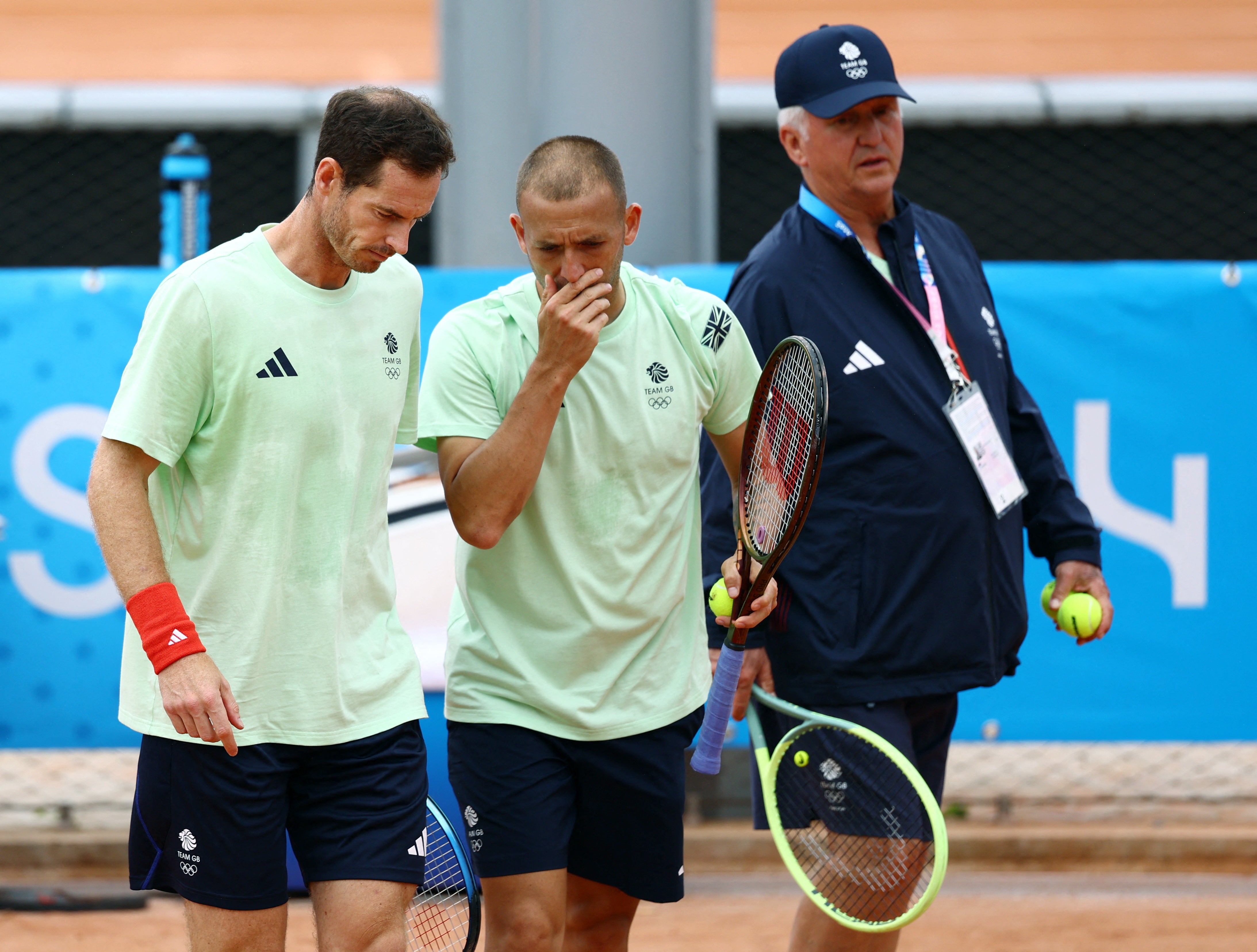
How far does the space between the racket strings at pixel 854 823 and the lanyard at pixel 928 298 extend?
0.80 meters

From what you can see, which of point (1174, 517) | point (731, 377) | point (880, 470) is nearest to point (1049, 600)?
→ point (880, 470)

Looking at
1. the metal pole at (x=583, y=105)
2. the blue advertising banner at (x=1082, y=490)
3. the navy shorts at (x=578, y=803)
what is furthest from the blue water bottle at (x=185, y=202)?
the navy shorts at (x=578, y=803)

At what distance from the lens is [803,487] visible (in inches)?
112

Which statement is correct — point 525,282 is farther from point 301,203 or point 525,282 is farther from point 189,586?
point 189,586

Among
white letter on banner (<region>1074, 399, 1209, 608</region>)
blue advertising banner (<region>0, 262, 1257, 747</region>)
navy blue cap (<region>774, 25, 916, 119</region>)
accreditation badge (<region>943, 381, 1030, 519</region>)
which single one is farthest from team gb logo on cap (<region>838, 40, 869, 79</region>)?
white letter on banner (<region>1074, 399, 1209, 608</region>)

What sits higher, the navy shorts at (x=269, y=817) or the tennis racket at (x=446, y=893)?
the navy shorts at (x=269, y=817)

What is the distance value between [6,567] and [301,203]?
3.22 meters

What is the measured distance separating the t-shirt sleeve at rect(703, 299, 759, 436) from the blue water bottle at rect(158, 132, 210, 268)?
127 inches

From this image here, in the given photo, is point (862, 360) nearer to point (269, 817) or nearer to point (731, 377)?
point (731, 377)

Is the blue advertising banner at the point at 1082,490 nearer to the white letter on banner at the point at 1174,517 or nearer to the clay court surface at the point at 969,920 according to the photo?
the white letter on banner at the point at 1174,517

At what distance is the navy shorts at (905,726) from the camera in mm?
3240

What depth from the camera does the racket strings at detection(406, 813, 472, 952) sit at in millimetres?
3039

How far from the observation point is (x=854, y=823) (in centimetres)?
326

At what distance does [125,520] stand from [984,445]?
69.1 inches
